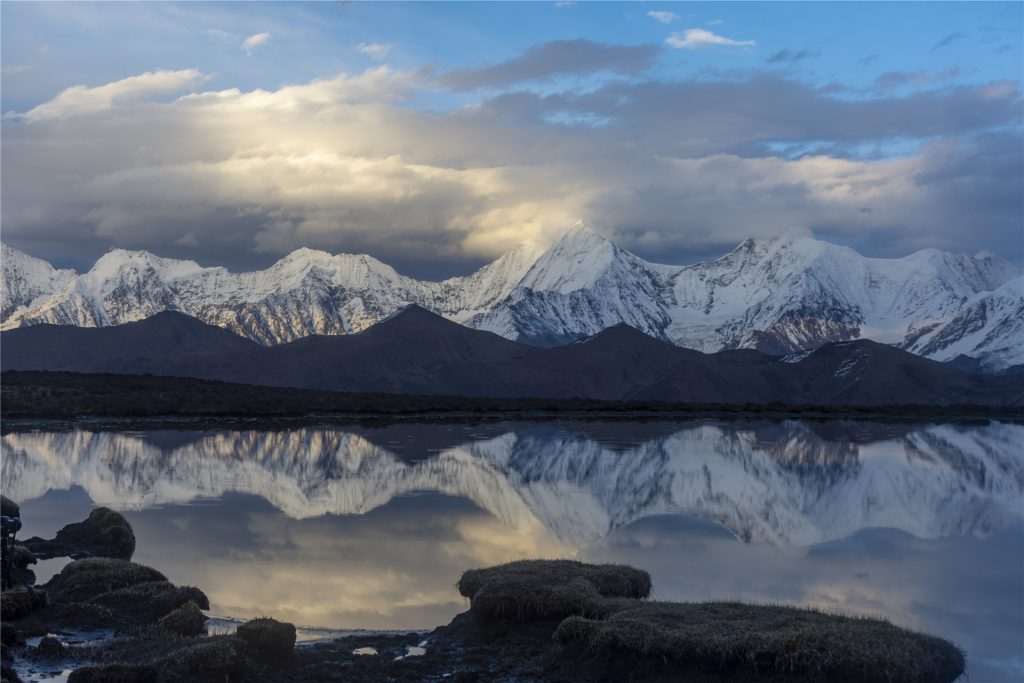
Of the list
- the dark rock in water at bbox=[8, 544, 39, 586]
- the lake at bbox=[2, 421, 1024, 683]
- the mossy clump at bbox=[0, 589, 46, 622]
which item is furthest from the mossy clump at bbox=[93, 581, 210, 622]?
the dark rock in water at bbox=[8, 544, 39, 586]

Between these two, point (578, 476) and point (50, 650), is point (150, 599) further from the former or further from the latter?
point (578, 476)

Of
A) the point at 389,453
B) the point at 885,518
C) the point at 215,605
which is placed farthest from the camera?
the point at 389,453

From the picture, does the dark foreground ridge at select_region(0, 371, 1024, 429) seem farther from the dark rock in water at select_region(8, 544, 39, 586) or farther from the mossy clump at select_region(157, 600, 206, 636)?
the mossy clump at select_region(157, 600, 206, 636)

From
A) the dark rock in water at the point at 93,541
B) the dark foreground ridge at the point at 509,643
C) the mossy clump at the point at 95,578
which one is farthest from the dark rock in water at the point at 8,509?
the dark foreground ridge at the point at 509,643

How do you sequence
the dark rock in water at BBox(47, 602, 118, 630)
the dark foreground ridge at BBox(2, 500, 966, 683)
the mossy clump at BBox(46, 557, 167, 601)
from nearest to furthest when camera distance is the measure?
the dark foreground ridge at BBox(2, 500, 966, 683) < the dark rock in water at BBox(47, 602, 118, 630) < the mossy clump at BBox(46, 557, 167, 601)

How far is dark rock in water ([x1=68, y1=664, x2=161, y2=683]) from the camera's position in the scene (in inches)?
651

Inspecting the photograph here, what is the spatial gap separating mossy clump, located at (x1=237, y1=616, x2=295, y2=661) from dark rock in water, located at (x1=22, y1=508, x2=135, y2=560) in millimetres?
11849

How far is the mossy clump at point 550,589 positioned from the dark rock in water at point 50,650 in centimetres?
781

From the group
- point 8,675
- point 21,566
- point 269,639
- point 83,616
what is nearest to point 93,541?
point 21,566

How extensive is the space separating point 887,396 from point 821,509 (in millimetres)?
157357

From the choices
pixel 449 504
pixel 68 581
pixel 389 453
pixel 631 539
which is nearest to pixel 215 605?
pixel 68 581

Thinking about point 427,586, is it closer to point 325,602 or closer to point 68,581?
point 325,602

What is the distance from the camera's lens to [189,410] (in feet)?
321

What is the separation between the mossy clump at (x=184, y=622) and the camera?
20.1 metres
